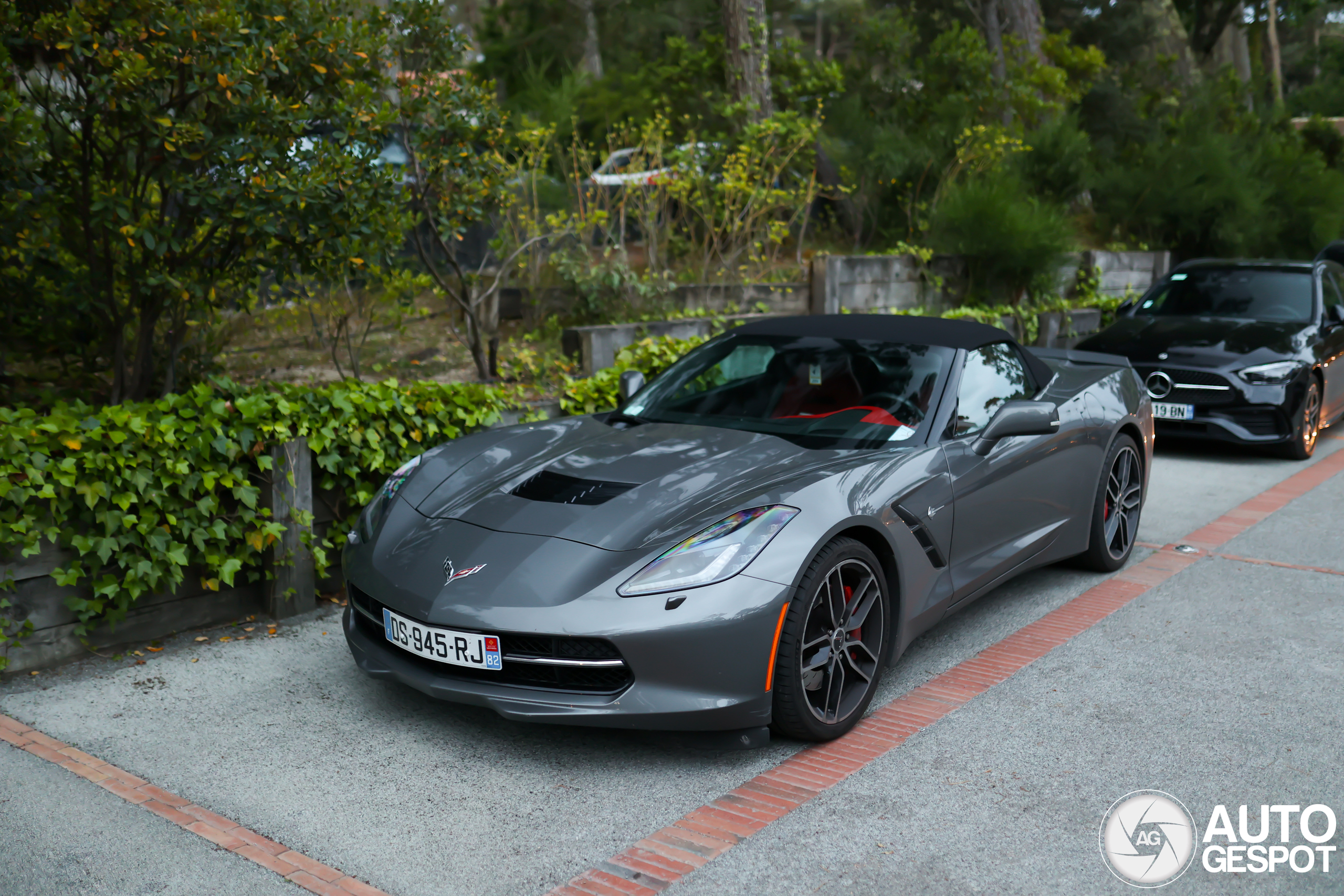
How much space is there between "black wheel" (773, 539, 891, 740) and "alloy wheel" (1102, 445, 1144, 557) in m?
2.13

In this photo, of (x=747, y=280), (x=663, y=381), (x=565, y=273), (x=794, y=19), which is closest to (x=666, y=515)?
(x=663, y=381)

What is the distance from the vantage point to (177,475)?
14.8ft

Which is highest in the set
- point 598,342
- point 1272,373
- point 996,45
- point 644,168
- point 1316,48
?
point 1316,48

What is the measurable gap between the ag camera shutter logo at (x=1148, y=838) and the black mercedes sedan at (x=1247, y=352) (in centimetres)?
534

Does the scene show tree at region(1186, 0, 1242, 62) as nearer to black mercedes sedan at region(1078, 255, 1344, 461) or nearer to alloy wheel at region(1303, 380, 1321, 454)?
black mercedes sedan at region(1078, 255, 1344, 461)

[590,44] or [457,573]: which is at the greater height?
[590,44]

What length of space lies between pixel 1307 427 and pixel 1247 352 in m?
0.74

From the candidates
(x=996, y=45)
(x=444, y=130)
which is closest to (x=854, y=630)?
(x=444, y=130)

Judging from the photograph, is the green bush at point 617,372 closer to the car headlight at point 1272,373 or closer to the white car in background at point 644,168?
the white car in background at point 644,168

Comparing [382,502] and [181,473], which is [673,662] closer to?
[382,502]

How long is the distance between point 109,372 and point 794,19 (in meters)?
44.0

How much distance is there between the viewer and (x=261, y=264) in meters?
5.22

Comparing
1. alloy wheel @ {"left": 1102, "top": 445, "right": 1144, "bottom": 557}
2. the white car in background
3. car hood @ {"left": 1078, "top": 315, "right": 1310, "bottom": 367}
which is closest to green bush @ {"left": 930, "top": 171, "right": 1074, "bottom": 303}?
car hood @ {"left": 1078, "top": 315, "right": 1310, "bottom": 367}

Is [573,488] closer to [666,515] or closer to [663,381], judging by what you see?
[666,515]
